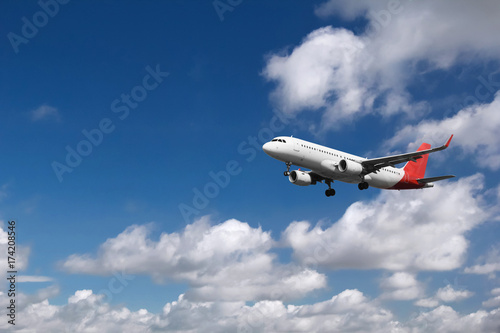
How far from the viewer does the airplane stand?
61688mm

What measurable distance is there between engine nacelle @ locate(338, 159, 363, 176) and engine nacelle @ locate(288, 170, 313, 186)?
291 inches

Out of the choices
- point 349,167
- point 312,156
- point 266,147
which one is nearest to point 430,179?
point 349,167

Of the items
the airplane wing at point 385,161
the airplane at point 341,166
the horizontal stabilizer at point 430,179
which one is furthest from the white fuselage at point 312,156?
the horizontal stabilizer at point 430,179

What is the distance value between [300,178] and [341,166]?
7.62 m

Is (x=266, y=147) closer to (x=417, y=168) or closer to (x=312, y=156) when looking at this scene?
(x=312, y=156)

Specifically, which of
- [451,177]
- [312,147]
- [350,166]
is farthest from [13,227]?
[451,177]

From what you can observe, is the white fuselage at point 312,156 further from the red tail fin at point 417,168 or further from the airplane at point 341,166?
the red tail fin at point 417,168

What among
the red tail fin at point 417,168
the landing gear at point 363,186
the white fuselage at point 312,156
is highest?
the red tail fin at point 417,168

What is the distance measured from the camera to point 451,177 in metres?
69.9

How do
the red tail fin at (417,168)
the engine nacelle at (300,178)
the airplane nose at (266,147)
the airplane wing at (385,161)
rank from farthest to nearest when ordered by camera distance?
the red tail fin at (417,168), the engine nacelle at (300,178), the airplane wing at (385,161), the airplane nose at (266,147)

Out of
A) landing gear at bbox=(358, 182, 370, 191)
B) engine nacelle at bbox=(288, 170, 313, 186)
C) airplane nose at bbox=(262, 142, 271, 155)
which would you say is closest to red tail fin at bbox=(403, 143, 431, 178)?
landing gear at bbox=(358, 182, 370, 191)

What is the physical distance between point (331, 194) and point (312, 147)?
1421 cm

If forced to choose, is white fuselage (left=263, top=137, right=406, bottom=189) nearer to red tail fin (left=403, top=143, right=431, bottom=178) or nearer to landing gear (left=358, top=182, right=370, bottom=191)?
landing gear (left=358, top=182, right=370, bottom=191)

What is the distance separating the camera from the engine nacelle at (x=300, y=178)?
7075 cm
